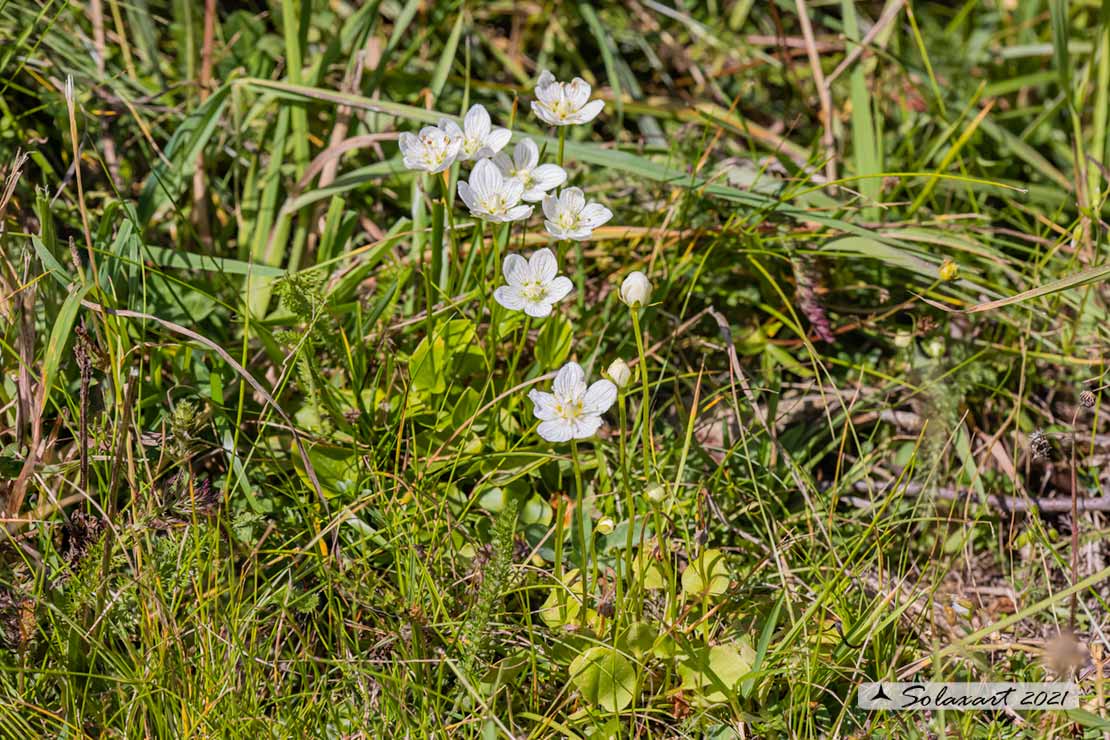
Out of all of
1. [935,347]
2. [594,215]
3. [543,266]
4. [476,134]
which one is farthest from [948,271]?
[476,134]

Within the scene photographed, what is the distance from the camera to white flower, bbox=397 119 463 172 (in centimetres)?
161

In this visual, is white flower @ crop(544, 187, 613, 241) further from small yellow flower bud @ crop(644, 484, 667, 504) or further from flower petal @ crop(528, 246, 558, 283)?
small yellow flower bud @ crop(644, 484, 667, 504)

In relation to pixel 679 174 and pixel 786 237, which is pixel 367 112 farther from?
pixel 786 237

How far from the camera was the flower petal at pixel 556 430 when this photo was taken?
1.33 meters

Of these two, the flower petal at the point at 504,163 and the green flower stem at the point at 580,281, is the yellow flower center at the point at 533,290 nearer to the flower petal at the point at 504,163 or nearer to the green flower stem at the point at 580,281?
the flower petal at the point at 504,163

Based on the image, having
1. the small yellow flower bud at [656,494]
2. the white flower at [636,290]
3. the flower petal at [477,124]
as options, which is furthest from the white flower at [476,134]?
the small yellow flower bud at [656,494]

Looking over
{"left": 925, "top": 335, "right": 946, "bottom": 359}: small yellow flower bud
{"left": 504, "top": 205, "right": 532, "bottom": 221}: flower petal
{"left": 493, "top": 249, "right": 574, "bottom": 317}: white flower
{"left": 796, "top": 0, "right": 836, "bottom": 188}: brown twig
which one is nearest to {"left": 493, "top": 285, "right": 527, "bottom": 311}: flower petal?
{"left": 493, "top": 249, "right": 574, "bottom": 317}: white flower

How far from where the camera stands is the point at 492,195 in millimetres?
1558

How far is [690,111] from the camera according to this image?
2488 mm

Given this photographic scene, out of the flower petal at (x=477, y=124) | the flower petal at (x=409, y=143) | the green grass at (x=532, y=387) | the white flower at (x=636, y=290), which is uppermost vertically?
the flower petal at (x=477, y=124)

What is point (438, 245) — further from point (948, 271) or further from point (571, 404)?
point (948, 271)

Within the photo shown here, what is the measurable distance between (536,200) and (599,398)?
393 millimetres

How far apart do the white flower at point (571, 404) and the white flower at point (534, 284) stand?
158 millimetres

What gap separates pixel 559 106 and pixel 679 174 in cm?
54
